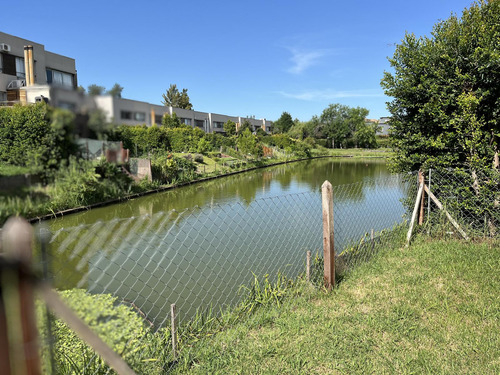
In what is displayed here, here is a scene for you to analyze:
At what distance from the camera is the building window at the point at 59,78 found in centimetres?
55

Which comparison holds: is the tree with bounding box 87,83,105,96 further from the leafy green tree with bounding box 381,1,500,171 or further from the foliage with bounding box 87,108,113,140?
the leafy green tree with bounding box 381,1,500,171

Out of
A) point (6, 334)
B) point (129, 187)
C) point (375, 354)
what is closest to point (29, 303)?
Result: point (6, 334)

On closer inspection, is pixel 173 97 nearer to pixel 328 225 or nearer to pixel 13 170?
pixel 13 170

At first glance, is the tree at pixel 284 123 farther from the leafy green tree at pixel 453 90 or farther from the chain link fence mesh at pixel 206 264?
the leafy green tree at pixel 453 90

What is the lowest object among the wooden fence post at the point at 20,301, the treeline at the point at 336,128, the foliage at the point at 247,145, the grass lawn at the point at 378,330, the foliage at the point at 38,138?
the grass lawn at the point at 378,330

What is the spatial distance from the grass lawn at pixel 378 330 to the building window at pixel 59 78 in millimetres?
2100

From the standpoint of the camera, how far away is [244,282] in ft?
13.9

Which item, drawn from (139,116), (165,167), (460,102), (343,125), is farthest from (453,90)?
(343,125)

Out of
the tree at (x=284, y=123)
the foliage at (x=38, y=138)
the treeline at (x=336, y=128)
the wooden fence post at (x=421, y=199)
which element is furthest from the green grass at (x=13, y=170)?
the tree at (x=284, y=123)

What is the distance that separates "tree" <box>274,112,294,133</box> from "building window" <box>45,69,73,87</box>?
53884mm

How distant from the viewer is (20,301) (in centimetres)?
59

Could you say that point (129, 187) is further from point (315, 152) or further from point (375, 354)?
point (315, 152)

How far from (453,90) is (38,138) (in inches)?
202

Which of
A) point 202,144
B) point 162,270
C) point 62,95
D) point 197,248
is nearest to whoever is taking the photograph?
point 62,95
